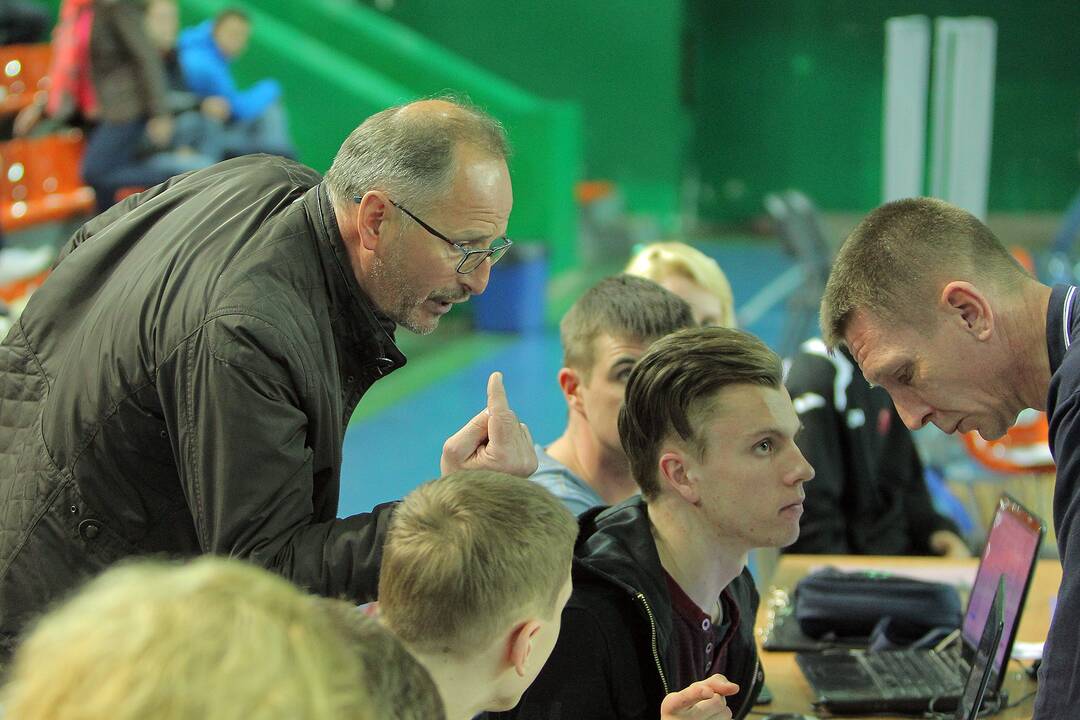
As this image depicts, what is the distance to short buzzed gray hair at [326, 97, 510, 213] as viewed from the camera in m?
2.06

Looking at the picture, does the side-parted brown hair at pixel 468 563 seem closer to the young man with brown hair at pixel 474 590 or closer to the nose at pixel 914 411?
the young man with brown hair at pixel 474 590

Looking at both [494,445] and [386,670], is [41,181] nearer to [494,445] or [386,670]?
[494,445]

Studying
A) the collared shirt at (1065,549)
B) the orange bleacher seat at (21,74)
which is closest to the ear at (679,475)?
the collared shirt at (1065,549)

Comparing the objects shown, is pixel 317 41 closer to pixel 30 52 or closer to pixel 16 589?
pixel 30 52

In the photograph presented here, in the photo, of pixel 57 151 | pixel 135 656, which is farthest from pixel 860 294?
pixel 57 151

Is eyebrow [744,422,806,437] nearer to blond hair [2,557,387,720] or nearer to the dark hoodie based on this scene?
the dark hoodie

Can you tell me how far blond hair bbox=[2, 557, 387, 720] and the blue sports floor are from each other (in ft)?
14.0

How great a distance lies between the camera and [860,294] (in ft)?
6.59

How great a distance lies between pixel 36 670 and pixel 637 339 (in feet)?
6.67

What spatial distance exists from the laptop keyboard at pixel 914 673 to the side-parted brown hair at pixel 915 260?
0.84m

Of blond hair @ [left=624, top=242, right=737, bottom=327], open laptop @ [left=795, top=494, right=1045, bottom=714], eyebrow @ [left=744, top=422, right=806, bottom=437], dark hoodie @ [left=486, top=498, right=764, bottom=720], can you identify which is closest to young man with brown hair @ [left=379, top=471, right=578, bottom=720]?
dark hoodie @ [left=486, top=498, right=764, bottom=720]

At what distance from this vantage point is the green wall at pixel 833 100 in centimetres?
1577

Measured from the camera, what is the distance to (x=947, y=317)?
6.31 ft

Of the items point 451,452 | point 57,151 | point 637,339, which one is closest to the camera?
point 451,452
